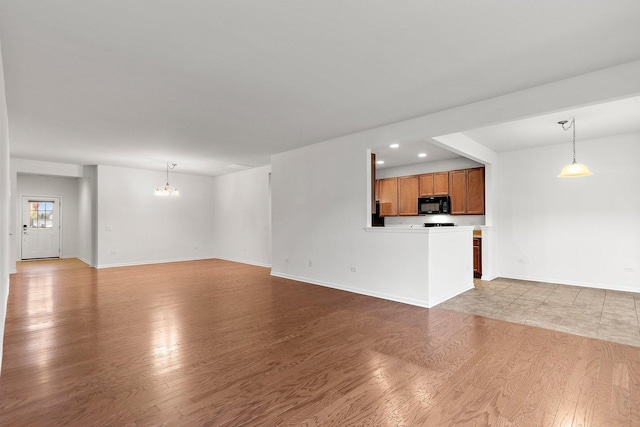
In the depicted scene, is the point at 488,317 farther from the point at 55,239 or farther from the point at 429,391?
the point at 55,239

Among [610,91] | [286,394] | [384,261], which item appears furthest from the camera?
[384,261]

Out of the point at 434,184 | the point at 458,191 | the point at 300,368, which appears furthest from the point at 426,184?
the point at 300,368

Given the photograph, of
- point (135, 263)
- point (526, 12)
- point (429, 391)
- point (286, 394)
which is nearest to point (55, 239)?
point (135, 263)

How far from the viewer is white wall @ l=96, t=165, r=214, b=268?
337 inches

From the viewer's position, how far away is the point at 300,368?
264cm

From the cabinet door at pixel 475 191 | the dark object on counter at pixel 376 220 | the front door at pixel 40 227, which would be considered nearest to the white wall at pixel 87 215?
the front door at pixel 40 227

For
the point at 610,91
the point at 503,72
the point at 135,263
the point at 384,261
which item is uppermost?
the point at 503,72

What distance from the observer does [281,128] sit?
5.15 m

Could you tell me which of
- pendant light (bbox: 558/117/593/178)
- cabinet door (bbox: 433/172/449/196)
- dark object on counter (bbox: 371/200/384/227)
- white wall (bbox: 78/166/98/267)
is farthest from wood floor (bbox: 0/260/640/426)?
white wall (bbox: 78/166/98/267)

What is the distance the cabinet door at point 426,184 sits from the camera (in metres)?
7.66

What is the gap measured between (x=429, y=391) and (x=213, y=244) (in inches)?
375

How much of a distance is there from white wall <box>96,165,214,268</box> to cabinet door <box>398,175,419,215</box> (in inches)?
248

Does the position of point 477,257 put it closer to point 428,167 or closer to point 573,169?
point 428,167

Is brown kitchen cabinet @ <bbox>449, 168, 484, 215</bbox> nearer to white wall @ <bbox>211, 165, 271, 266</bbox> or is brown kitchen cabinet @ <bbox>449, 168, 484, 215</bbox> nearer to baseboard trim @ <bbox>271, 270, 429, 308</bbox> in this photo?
baseboard trim @ <bbox>271, 270, 429, 308</bbox>
